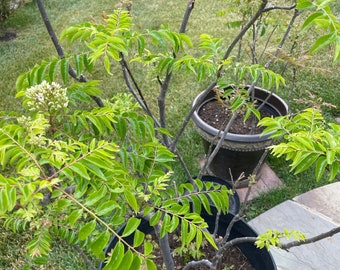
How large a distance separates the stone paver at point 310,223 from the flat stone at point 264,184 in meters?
0.39

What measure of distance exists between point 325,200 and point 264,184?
553mm

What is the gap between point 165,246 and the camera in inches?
68.7

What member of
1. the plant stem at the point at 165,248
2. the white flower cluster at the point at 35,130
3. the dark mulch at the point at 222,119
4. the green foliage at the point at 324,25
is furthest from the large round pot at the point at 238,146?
the white flower cluster at the point at 35,130

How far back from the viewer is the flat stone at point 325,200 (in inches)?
104

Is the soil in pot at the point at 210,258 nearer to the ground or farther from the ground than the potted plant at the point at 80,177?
nearer to the ground

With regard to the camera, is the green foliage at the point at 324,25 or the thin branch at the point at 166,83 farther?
the thin branch at the point at 166,83

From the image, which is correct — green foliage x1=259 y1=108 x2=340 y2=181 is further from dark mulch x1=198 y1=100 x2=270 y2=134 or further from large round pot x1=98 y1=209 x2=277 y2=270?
dark mulch x1=198 y1=100 x2=270 y2=134

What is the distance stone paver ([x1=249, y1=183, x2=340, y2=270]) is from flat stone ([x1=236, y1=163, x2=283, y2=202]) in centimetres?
39

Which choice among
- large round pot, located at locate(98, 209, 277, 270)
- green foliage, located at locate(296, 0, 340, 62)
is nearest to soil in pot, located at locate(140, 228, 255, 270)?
large round pot, located at locate(98, 209, 277, 270)

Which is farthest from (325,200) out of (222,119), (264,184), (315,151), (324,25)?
(324,25)

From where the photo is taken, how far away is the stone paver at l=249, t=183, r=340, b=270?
2311mm

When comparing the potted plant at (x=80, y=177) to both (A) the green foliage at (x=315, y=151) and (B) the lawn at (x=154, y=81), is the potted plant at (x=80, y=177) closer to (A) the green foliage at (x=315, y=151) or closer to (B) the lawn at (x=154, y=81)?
(A) the green foliage at (x=315, y=151)

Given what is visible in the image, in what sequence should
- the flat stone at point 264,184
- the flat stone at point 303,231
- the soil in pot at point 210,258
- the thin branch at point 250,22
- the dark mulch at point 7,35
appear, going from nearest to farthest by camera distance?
the thin branch at point 250,22, the soil in pot at point 210,258, the flat stone at point 303,231, the flat stone at point 264,184, the dark mulch at point 7,35

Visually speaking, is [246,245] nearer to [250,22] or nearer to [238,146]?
[238,146]
